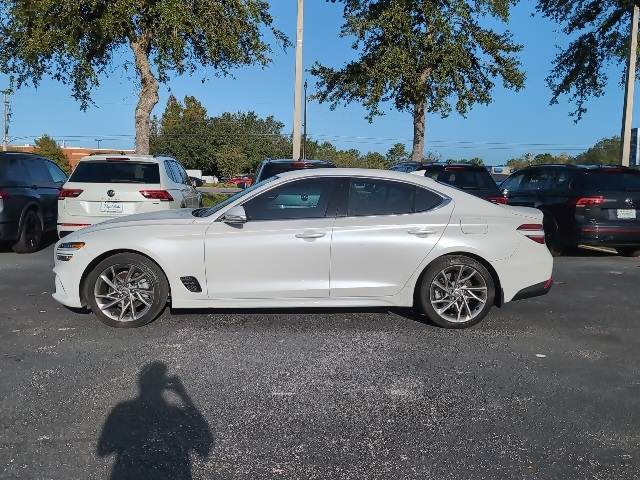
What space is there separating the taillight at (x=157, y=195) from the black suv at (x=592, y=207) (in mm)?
6634

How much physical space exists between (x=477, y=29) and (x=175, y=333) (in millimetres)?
17488

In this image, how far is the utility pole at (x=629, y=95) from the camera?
17984 millimetres

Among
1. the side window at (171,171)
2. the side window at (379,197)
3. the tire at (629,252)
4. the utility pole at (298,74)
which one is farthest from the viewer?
the utility pole at (298,74)

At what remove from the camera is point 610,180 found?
1084 centimetres

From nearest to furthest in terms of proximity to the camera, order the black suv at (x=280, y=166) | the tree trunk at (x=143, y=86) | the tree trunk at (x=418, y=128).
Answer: the black suv at (x=280, y=166), the tree trunk at (x=143, y=86), the tree trunk at (x=418, y=128)

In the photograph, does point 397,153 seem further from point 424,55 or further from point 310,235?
point 310,235

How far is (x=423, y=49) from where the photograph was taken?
20.1 metres

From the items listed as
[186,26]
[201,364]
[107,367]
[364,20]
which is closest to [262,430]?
[201,364]

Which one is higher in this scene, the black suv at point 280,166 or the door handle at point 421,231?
the black suv at point 280,166

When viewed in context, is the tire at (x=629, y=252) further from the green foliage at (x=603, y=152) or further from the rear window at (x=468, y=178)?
the green foliage at (x=603, y=152)

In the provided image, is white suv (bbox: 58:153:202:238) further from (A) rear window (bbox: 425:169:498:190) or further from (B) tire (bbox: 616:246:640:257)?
(B) tire (bbox: 616:246:640:257)

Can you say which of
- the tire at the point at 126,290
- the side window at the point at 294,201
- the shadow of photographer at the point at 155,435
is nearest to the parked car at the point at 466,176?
the side window at the point at 294,201

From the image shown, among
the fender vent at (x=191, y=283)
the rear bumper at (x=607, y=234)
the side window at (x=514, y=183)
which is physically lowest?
the fender vent at (x=191, y=283)

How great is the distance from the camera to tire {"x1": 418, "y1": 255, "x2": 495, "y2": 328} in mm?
6266
